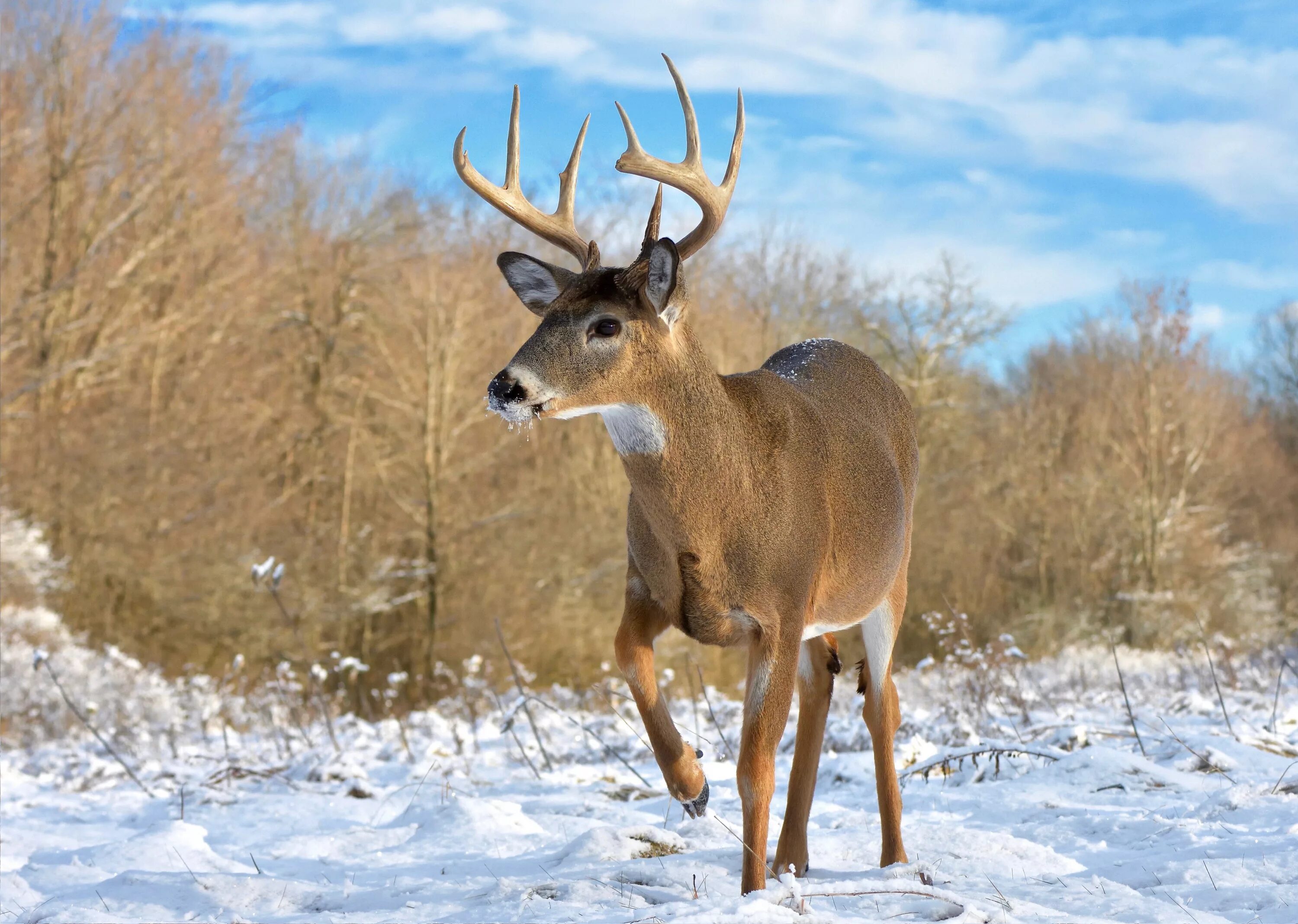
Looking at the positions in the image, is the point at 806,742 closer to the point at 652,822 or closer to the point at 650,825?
the point at 650,825

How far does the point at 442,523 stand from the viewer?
2369 centimetres

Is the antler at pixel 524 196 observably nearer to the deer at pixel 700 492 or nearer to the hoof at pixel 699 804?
the deer at pixel 700 492

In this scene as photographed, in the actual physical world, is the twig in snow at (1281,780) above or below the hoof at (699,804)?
below

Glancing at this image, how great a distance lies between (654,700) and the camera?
3633 mm

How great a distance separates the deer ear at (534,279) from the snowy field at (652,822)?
1866 millimetres

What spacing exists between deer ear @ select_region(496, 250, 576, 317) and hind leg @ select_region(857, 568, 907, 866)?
1611mm

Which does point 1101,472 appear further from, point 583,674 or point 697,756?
point 697,756

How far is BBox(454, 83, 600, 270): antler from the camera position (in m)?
4.27

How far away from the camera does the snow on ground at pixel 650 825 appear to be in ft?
12.1

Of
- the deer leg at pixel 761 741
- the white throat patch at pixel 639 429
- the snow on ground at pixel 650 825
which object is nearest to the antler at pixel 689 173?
the white throat patch at pixel 639 429

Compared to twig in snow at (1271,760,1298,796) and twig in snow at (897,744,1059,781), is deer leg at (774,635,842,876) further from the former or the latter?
twig in snow at (1271,760,1298,796)

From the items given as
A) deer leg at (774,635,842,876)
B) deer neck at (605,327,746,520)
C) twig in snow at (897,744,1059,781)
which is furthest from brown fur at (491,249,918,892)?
twig in snow at (897,744,1059,781)

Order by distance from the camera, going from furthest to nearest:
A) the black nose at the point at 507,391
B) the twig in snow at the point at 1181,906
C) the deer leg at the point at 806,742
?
1. the deer leg at the point at 806,742
2. the black nose at the point at 507,391
3. the twig in snow at the point at 1181,906

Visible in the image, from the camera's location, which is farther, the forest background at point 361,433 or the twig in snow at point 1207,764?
the forest background at point 361,433
